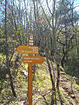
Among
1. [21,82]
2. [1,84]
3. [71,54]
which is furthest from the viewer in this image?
[71,54]

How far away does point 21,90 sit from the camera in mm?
6023

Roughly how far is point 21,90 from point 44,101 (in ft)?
4.76

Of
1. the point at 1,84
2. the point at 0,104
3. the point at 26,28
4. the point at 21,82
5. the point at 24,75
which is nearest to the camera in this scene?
the point at 0,104

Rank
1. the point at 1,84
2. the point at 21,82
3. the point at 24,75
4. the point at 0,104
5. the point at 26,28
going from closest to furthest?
the point at 0,104 → the point at 1,84 → the point at 21,82 → the point at 24,75 → the point at 26,28

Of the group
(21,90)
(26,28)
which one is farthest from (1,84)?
(26,28)

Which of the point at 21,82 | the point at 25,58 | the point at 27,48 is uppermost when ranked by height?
the point at 27,48

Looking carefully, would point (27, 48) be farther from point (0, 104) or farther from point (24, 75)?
point (24, 75)

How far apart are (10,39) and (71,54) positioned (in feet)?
44.3

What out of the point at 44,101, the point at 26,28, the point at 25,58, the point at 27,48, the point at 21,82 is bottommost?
the point at 44,101

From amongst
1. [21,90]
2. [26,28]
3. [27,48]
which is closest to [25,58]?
[27,48]

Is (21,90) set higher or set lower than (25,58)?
lower

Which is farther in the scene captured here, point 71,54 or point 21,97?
point 71,54

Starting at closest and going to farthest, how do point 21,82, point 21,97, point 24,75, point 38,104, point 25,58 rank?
point 25,58 → point 38,104 → point 21,97 → point 21,82 → point 24,75

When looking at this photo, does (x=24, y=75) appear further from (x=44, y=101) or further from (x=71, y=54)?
(x=71, y=54)
